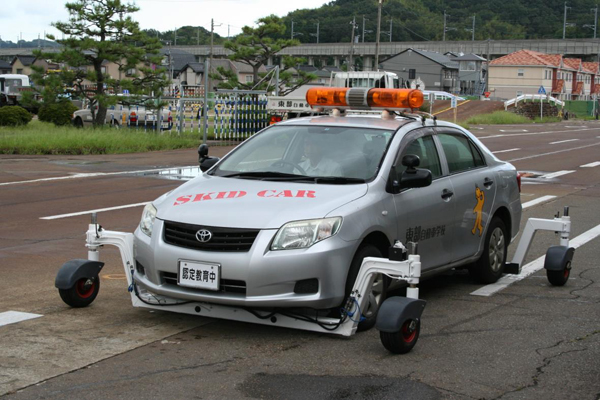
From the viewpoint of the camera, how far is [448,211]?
7.30 metres

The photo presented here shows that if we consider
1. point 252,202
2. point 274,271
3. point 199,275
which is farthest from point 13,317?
point 274,271

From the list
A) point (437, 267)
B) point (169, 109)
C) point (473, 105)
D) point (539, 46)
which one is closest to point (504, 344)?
point (437, 267)

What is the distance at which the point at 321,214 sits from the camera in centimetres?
588

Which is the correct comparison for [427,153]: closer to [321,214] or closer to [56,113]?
[321,214]

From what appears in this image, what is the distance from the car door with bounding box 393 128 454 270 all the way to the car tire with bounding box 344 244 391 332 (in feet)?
1.52

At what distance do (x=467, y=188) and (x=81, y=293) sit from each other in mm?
3505

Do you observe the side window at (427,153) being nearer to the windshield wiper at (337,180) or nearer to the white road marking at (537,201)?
the windshield wiper at (337,180)

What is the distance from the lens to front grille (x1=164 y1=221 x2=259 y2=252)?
5.76 metres

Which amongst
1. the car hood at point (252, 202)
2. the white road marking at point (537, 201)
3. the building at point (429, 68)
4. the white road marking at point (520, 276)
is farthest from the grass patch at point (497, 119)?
the car hood at point (252, 202)

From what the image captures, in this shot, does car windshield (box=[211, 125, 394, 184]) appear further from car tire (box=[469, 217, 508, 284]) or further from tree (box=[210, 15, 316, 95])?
tree (box=[210, 15, 316, 95])

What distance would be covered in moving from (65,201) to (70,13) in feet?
59.5

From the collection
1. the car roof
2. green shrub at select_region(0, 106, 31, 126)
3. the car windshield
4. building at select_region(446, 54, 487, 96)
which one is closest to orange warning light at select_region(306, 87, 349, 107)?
the car roof

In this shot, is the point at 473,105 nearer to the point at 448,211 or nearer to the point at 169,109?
the point at 169,109

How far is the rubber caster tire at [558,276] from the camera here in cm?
805
